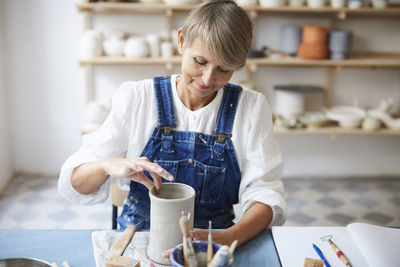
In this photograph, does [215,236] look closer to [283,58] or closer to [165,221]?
[165,221]

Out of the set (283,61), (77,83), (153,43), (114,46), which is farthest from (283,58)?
(77,83)

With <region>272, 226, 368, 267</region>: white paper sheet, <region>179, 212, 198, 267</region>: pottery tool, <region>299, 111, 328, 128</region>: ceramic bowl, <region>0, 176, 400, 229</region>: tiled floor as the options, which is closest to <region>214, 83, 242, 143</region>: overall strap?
<region>272, 226, 368, 267</region>: white paper sheet

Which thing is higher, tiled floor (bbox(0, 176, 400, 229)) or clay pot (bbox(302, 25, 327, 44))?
clay pot (bbox(302, 25, 327, 44))

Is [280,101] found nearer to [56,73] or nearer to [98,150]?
[56,73]

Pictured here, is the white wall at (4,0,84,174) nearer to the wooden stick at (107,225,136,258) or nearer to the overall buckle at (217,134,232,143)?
the overall buckle at (217,134,232,143)

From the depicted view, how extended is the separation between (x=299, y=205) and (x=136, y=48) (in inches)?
68.9

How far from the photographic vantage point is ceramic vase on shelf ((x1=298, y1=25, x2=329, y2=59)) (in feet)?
11.1

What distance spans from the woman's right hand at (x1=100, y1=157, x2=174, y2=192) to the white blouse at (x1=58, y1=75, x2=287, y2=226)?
23 centimetres

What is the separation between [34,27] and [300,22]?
220 centimetres

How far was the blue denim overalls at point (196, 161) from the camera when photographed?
1437mm

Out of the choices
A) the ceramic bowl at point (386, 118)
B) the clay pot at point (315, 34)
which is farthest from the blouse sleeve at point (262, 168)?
the ceramic bowl at point (386, 118)

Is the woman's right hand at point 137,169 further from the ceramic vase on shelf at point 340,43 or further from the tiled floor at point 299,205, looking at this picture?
the ceramic vase on shelf at point 340,43

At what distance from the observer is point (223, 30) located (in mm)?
1210

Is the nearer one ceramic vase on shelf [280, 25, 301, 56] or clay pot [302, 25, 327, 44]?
clay pot [302, 25, 327, 44]
